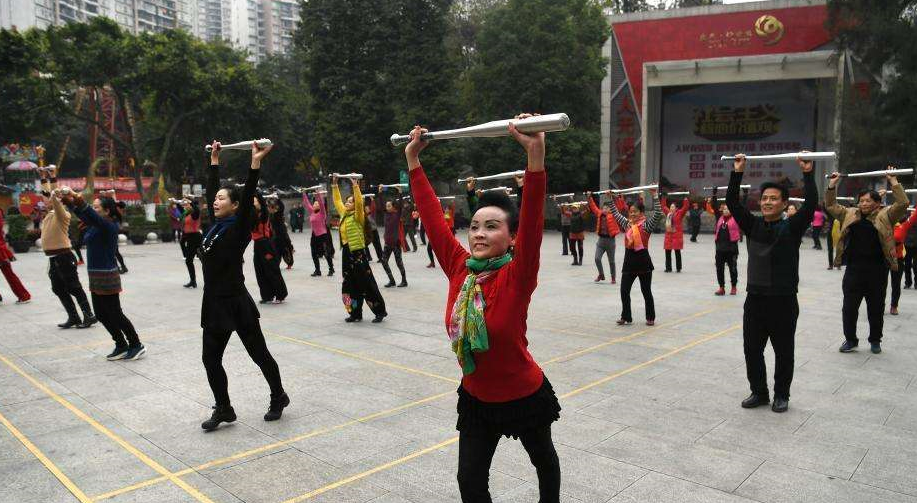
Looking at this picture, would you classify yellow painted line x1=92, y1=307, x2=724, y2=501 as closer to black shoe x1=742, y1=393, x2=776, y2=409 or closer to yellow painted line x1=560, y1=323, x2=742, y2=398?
yellow painted line x1=560, y1=323, x2=742, y2=398

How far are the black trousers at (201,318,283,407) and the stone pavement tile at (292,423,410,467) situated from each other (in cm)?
66

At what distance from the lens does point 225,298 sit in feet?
16.4

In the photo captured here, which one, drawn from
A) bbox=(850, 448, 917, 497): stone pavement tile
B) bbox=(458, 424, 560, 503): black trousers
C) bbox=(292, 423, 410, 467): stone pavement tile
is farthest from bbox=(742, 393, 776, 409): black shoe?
bbox=(458, 424, 560, 503): black trousers

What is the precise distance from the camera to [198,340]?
8086 millimetres

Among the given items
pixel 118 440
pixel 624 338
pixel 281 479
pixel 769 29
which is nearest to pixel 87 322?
pixel 118 440

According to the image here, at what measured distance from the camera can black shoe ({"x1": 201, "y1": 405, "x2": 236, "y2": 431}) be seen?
493 cm

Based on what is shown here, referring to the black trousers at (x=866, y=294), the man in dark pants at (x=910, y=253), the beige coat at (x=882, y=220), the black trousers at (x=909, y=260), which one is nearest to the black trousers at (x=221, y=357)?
the beige coat at (x=882, y=220)

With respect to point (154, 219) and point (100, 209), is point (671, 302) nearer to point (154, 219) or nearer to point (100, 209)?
point (100, 209)

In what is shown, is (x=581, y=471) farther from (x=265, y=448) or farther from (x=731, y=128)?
(x=731, y=128)

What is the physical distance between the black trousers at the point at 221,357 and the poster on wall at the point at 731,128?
29.9m

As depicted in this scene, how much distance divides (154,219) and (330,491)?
26.0 m

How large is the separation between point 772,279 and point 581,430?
75.3 inches

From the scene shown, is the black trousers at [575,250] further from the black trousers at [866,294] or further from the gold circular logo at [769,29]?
the gold circular logo at [769,29]

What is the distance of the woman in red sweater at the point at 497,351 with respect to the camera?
280 cm
